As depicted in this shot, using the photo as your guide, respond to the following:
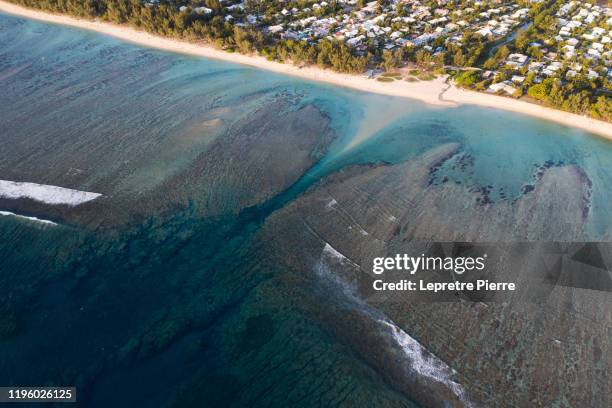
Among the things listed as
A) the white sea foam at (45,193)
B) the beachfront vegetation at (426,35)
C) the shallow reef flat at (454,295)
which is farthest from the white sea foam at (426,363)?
the beachfront vegetation at (426,35)

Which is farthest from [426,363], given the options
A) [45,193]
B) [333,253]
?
[45,193]

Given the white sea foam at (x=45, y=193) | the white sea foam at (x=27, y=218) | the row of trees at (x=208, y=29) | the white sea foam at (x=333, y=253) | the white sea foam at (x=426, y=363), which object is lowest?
the white sea foam at (x=426, y=363)

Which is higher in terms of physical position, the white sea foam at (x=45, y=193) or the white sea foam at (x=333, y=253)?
the white sea foam at (x=45, y=193)

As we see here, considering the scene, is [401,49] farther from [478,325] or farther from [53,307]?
[53,307]

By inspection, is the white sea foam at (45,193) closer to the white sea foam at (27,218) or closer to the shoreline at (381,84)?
the white sea foam at (27,218)

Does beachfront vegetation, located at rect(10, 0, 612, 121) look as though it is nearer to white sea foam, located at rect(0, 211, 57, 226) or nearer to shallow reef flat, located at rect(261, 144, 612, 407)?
shallow reef flat, located at rect(261, 144, 612, 407)

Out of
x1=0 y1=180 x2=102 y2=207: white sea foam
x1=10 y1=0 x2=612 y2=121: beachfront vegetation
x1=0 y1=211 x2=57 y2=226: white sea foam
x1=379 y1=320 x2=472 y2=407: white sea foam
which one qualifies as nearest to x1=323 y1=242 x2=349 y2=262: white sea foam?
x1=379 y1=320 x2=472 y2=407: white sea foam
